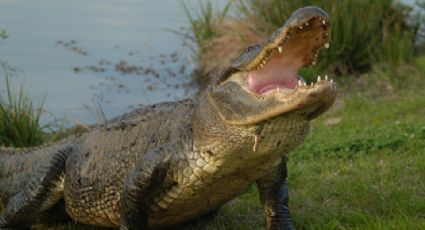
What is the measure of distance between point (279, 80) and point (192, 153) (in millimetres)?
693

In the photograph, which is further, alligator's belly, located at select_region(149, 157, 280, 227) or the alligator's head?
alligator's belly, located at select_region(149, 157, 280, 227)

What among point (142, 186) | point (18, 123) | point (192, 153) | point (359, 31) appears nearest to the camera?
point (192, 153)

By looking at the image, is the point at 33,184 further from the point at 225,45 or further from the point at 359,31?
the point at 225,45

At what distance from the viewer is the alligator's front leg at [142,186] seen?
163 inches

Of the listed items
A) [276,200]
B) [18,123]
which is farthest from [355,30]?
[276,200]

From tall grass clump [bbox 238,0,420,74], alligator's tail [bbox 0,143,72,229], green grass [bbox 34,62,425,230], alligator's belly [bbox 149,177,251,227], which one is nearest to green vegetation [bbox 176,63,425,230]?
green grass [bbox 34,62,425,230]

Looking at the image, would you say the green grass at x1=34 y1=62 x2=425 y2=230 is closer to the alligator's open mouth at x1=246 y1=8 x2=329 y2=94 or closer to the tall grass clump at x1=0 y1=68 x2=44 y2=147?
the alligator's open mouth at x1=246 y1=8 x2=329 y2=94

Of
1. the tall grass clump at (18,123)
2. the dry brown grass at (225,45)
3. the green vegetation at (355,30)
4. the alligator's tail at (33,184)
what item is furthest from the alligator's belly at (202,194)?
the dry brown grass at (225,45)

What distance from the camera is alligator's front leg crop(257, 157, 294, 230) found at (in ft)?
14.7

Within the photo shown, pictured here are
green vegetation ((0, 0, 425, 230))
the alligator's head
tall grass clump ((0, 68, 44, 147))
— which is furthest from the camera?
tall grass clump ((0, 68, 44, 147))

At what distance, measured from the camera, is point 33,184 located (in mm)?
4984

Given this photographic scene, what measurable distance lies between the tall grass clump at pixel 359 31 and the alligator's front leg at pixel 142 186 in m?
7.85

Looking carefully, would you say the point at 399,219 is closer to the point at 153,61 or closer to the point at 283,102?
the point at 283,102

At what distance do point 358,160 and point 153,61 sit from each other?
9.39 metres
